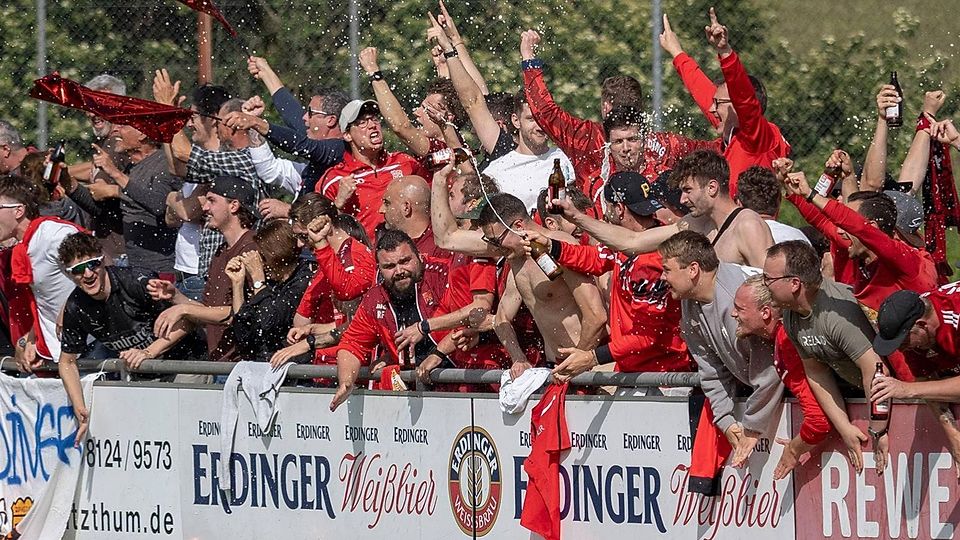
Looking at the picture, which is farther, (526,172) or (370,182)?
(370,182)

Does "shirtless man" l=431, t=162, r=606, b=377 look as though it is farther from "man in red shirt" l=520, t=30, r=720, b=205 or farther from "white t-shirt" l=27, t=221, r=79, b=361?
"white t-shirt" l=27, t=221, r=79, b=361

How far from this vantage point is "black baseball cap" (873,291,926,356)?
682 cm

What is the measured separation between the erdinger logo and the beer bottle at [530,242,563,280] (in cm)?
121

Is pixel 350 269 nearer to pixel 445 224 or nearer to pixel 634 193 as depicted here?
pixel 445 224

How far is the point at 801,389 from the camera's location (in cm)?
759

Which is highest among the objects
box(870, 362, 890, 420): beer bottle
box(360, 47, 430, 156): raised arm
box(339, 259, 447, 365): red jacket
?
box(360, 47, 430, 156): raised arm

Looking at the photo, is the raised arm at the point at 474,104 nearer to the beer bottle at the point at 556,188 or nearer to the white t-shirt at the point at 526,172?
the white t-shirt at the point at 526,172

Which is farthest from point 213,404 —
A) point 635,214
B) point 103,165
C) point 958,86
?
point 958,86

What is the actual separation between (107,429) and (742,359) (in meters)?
5.01

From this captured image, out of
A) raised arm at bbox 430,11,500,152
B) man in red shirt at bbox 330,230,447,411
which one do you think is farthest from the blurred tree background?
man in red shirt at bbox 330,230,447,411

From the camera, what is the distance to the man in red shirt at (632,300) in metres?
8.45

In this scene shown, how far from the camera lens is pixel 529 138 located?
413 inches

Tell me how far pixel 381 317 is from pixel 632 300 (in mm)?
1789

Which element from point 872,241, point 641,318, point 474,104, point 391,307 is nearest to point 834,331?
point 872,241
